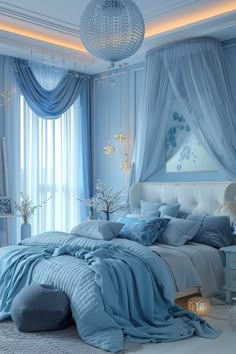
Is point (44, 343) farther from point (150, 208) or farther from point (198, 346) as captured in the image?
point (150, 208)

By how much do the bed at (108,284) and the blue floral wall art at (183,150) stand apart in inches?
49.3

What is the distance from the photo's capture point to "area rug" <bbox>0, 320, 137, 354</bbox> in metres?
2.94

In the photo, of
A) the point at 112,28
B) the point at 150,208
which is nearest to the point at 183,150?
the point at 150,208

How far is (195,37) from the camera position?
4977 millimetres

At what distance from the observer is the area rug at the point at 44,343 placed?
294 cm

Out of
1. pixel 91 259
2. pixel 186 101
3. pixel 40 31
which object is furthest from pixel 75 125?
pixel 91 259

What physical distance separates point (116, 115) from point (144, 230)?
95.8 inches

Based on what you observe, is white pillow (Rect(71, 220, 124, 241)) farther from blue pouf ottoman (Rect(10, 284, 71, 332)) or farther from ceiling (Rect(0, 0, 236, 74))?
ceiling (Rect(0, 0, 236, 74))

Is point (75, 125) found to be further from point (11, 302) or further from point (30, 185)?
point (11, 302)

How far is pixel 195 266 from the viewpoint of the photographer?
404cm

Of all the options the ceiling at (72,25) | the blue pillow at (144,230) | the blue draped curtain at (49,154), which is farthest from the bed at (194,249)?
the ceiling at (72,25)

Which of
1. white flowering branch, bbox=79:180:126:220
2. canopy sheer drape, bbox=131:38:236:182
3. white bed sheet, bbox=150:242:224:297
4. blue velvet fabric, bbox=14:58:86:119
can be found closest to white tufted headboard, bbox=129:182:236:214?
canopy sheer drape, bbox=131:38:236:182

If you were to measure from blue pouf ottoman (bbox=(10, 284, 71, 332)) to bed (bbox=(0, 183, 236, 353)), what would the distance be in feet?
0.34

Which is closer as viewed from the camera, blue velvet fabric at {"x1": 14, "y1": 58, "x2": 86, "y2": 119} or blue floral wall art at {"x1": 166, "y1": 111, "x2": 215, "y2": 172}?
blue floral wall art at {"x1": 166, "y1": 111, "x2": 215, "y2": 172}
